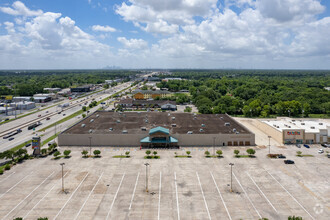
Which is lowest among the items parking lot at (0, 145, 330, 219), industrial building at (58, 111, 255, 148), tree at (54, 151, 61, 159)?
parking lot at (0, 145, 330, 219)

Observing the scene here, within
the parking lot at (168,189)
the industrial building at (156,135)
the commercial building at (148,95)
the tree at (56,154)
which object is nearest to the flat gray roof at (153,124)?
the industrial building at (156,135)

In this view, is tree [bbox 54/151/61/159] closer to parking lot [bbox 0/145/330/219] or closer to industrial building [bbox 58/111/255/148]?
parking lot [bbox 0/145/330/219]

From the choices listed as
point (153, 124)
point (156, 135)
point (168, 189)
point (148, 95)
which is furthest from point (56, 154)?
point (148, 95)

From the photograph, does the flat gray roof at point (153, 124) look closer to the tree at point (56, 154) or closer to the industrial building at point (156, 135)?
the industrial building at point (156, 135)

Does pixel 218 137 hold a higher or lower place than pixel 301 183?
higher

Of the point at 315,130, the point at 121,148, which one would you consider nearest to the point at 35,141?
the point at 121,148

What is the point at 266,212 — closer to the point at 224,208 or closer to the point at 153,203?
the point at 224,208

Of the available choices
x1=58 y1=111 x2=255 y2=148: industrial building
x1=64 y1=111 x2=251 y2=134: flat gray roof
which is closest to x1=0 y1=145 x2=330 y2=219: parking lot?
x1=58 y1=111 x2=255 y2=148: industrial building
